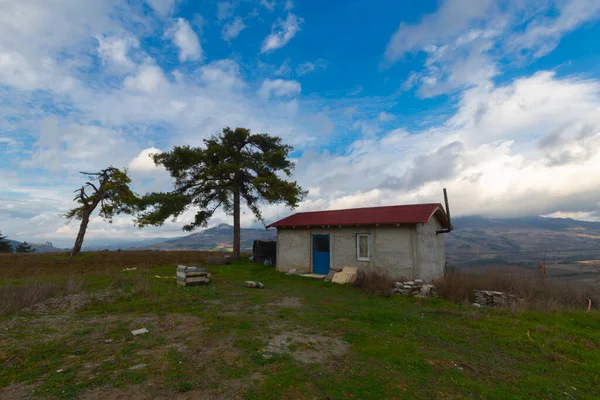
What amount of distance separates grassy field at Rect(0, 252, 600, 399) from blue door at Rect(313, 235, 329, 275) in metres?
6.93

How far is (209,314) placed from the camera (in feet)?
29.1

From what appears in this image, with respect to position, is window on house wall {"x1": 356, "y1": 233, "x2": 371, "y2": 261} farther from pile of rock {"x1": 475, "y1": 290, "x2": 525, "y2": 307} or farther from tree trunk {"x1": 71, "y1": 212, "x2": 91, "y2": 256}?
tree trunk {"x1": 71, "y1": 212, "x2": 91, "y2": 256}

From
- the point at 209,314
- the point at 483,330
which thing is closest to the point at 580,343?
the point at 483,330

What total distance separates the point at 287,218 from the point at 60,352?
16.3 metres

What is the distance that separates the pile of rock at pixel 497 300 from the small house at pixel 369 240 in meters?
3.38

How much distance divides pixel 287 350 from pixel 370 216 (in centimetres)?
1193

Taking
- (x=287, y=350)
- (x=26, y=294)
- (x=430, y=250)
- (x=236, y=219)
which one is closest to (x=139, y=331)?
(x=287, y=350)

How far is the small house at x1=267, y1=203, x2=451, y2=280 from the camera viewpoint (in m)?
14.8

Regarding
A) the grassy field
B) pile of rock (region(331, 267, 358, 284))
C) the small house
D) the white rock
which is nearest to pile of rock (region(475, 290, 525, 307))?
the grassy field

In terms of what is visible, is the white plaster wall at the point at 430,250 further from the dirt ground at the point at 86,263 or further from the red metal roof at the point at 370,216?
the dirt ground at the point at 86,263

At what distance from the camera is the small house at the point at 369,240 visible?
14828 millimetres

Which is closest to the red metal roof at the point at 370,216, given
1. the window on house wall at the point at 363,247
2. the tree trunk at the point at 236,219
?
the window on house wall at the point at 363,247

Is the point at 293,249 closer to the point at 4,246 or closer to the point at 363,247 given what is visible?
the point at 363,247

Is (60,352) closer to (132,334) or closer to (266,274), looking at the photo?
(132,334)
